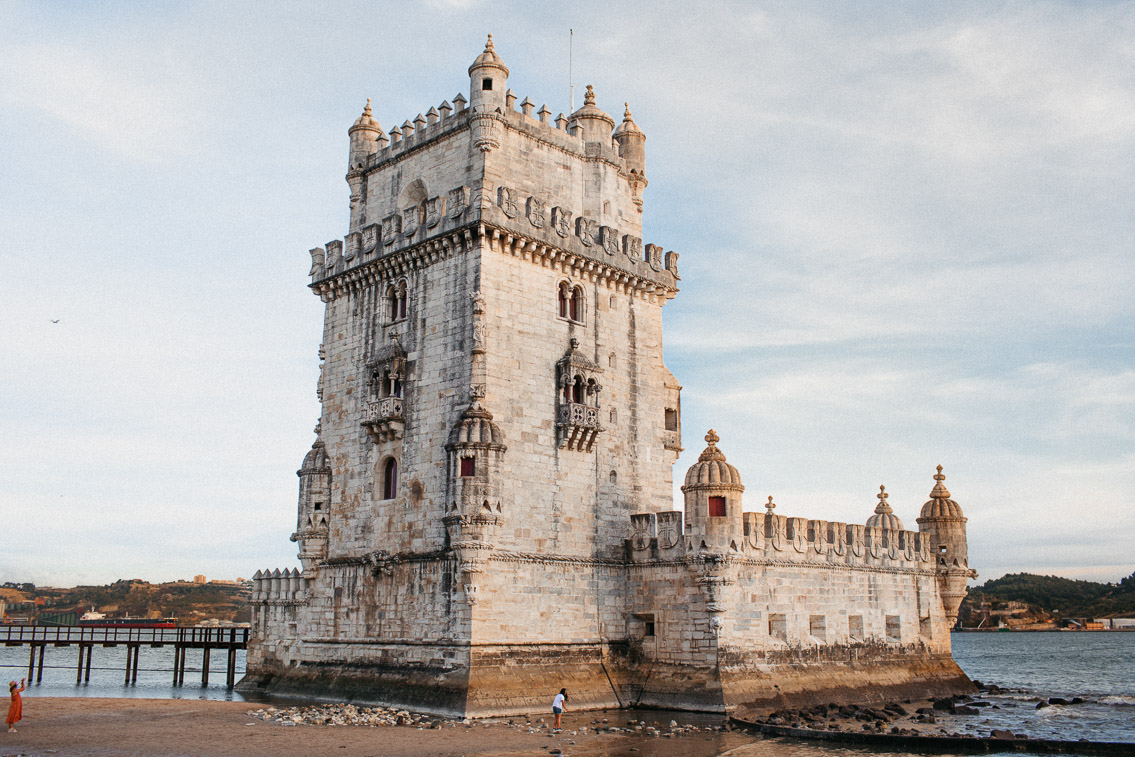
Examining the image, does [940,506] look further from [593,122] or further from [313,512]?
[313,512]

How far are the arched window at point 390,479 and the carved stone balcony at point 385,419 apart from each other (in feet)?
2.82

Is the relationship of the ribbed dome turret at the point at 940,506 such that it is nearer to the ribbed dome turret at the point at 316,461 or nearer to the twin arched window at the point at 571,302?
the twin arched window at the point at 571,302

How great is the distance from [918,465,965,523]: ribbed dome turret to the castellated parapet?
5867 millimetres

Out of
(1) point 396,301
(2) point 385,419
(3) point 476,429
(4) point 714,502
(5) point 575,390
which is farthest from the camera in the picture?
(1) point 396,301

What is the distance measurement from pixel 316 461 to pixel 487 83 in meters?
14.7

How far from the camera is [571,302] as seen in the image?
36.8 metres

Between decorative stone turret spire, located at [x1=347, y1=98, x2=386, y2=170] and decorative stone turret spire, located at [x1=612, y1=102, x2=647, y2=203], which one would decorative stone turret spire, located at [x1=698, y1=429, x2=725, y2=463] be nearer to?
decorative stone turret spire, located at [x1=612, y1=102, x2=647, y2=203]

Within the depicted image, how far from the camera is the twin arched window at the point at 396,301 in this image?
119 ft

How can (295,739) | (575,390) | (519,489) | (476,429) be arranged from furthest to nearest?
(575,390) < (519,489) < (476,429) < (295,739)

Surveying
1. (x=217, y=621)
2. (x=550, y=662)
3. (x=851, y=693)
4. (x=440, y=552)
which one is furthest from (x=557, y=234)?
(x=217, y=621)

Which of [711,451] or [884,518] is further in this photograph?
[884,518]

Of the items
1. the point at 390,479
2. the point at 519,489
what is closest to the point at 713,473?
the point at 519,489

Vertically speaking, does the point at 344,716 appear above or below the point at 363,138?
below

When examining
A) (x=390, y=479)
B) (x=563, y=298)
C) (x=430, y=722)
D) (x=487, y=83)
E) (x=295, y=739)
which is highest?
(x=487, y=83)
